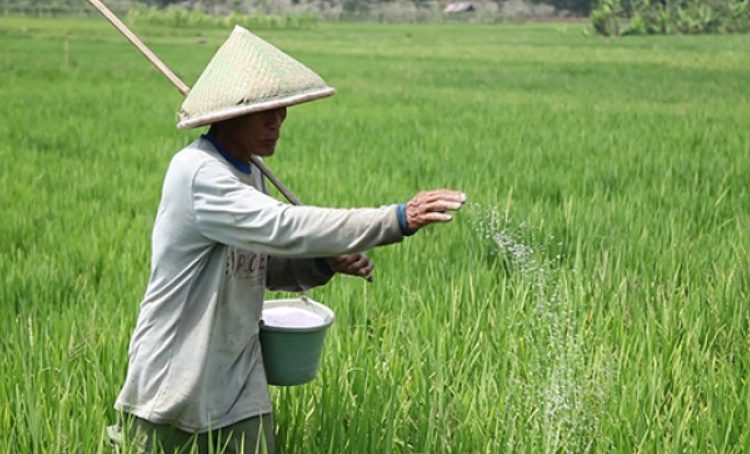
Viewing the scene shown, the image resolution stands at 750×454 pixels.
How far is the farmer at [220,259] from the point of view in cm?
159

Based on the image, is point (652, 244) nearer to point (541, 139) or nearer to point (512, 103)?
point (541, 139)

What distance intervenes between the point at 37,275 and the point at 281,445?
172cm

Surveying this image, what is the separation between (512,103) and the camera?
11.4 metres

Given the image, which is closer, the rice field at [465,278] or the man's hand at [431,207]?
the man's hand at [431,207]

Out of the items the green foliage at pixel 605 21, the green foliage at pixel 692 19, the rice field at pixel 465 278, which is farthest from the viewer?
the green foliage at pixel 692 19

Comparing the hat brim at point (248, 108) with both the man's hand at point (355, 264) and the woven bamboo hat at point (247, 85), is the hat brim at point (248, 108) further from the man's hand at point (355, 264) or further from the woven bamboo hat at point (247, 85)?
the man's hand at point (355, 264)

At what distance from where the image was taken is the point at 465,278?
329 centimetres

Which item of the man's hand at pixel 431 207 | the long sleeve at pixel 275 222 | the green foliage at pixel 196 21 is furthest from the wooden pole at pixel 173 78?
the green foliage at pixel 196 21

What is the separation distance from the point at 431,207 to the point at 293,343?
1.43 ft

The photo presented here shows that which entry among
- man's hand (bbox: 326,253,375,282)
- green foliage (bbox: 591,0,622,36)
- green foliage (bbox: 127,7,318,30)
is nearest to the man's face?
man's hand (bbox: 326,253,375,282)

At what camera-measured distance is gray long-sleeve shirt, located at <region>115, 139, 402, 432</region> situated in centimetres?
159

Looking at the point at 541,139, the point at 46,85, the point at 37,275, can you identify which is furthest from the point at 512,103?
the point at 37,275

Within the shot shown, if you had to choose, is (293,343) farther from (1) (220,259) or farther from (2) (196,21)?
(2) (196,21)

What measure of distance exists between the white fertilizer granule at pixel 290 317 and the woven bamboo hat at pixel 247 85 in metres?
0.38
